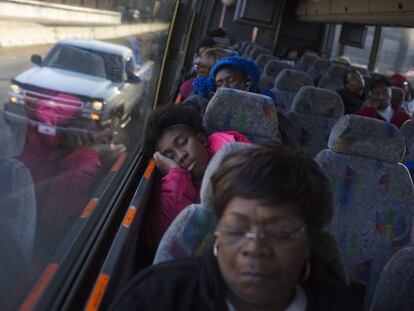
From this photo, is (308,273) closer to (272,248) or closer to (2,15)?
(272,248)

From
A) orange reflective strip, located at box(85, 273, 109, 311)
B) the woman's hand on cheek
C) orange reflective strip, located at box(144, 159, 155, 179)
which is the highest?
the woman's hand on cheek

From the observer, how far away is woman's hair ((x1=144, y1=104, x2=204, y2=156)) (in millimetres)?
2463

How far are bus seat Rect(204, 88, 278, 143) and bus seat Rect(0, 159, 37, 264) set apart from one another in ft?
4.19

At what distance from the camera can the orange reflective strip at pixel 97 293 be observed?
1.42 m

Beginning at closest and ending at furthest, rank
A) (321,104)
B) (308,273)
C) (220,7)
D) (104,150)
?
(308,273) < (104,150) < (321,104) < (220,7)

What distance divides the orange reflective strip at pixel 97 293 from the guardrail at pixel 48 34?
2.13ft

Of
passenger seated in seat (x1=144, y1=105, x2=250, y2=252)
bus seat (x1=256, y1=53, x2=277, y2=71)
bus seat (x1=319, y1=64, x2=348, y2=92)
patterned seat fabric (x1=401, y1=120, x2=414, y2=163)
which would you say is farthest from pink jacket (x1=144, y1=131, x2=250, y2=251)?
bus seat (x1=256, y1=53, x2=277, y2=71)

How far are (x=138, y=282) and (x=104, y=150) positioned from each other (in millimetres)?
1221

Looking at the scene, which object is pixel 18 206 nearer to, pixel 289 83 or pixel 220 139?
pixel 220 139

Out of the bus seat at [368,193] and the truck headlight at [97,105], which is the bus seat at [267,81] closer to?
the bus seat at [368,193]

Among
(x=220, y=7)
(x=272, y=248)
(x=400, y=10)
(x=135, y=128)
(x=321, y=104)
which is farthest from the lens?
(x=220, y=7)

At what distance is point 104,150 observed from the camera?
7.94 ft

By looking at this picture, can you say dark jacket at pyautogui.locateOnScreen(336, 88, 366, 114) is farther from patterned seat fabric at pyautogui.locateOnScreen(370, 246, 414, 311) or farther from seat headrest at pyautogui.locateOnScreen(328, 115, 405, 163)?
patterned seat fabric at pyautogui.locateOnScreen(370, 246, 414, 311)

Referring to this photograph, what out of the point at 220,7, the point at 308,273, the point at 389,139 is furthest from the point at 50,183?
the point at 220,7
